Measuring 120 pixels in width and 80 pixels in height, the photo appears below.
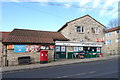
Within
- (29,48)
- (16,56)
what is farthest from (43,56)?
(16,56)

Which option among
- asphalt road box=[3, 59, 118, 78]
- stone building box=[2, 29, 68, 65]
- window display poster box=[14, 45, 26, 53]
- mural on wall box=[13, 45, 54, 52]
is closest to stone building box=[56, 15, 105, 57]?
stone building box=[2, 29, 68, 65]

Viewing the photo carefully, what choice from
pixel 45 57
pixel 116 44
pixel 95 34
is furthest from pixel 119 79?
pixel 116 44

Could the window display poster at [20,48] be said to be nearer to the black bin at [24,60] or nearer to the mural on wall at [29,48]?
the mural on wall at [29,48]

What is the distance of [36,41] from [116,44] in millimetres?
26410

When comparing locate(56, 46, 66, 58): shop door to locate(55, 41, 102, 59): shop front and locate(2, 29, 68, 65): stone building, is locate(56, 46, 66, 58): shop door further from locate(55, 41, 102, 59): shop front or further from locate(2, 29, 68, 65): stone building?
locate(2, 29, 68, 65): stone building

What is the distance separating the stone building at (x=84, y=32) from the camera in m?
20.7

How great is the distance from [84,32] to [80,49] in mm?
3525

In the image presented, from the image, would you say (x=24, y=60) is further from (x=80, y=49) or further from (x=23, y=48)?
(x=80, y=49)

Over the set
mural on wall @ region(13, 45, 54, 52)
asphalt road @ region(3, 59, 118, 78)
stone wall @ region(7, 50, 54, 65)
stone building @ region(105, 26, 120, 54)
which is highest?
stone building @ region(105, 26, 120, 54)

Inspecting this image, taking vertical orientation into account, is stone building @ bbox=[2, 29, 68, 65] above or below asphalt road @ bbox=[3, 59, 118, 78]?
above

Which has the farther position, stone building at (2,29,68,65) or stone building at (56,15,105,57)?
stone building at (56,15,105,57)

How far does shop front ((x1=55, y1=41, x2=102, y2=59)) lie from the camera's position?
19.6 metres

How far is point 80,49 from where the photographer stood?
20.6 metres

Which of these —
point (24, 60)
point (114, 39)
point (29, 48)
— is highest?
point (114, 39)
